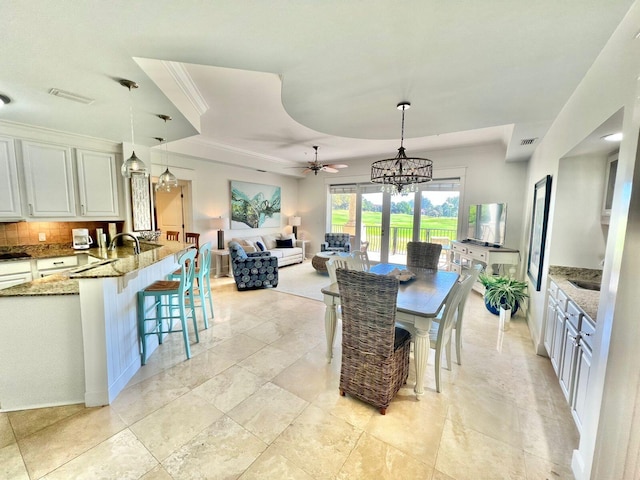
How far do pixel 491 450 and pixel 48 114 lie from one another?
4.83m

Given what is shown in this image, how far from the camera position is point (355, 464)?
1.51 metres

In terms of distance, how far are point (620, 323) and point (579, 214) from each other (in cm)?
171

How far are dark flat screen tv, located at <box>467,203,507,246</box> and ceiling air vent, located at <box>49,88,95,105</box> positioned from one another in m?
5.56

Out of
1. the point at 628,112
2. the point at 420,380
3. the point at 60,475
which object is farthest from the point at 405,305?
the point at 60,475

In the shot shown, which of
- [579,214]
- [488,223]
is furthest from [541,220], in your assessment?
[488,223]

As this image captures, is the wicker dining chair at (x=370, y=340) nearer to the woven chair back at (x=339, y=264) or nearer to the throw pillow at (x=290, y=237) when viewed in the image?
the woven chair back at (x=339, y=264)

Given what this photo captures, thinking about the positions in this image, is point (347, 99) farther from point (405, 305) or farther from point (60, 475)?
point (60, 475)

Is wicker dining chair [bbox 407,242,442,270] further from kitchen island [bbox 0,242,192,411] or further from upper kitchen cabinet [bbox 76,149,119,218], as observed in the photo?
upper kitchen cabinet [bbox 76,149,119,218]

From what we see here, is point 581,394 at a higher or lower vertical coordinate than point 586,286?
lower

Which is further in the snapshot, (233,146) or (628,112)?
(233,146)

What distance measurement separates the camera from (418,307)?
80.0 inches

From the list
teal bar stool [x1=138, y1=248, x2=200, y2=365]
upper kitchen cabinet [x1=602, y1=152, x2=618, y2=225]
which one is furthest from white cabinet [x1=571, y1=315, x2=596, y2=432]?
teal bar stool [x1=138, y1=248, x2=200, y2=365]

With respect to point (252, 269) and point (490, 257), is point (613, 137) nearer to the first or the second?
point (490, 257)

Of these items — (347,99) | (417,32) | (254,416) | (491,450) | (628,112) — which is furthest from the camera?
(347,99)
